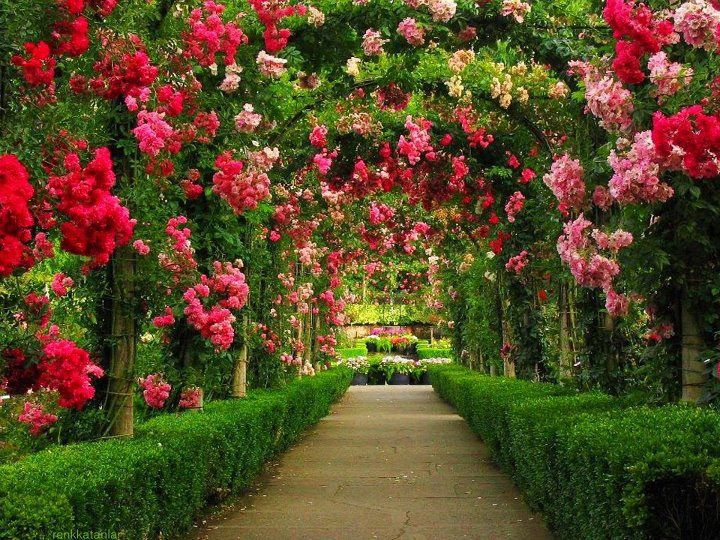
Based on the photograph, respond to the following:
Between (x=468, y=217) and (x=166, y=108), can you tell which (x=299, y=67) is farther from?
(x=468, y=217)

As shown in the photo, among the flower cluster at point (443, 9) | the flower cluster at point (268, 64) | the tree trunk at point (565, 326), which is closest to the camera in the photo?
the flower cluster at point (268, 64)

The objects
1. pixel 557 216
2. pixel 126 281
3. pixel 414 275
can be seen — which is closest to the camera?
pixel 126 281

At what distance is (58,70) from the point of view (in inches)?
225

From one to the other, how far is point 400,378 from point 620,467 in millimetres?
27339

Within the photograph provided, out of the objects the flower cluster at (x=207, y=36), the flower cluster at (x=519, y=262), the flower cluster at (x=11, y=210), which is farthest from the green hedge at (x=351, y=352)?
the flower cluster at (x=11, y=210)

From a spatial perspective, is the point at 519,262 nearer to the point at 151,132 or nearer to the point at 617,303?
the point at 617,303

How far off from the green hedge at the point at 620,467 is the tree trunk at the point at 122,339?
2.60m

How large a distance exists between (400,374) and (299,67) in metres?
23.0

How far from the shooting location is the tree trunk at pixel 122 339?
20.5 ft

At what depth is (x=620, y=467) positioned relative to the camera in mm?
3713

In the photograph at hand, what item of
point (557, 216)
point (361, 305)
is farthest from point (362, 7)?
point (361, 305)

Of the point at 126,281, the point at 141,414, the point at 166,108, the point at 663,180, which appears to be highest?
the point at 166,108

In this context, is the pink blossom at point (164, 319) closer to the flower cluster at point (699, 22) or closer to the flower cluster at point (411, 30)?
the flower cluster at point (411, 30)

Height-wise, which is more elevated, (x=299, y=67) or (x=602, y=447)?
(x=299, y=67)
